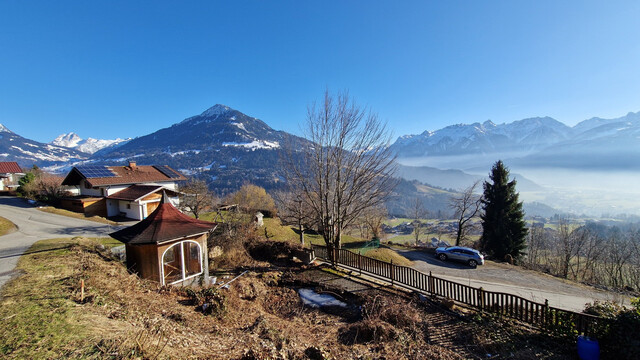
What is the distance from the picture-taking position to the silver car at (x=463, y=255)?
2198cm

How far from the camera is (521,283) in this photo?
1838cm

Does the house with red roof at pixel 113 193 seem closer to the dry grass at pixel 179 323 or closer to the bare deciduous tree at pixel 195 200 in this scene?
the bare deciduous tree at pixel 195 200

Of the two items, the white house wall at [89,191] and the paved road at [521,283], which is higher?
the white house wall at [89,191]

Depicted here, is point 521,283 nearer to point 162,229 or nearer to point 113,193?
point 162,229

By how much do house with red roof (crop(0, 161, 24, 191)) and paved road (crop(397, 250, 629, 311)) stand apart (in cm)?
6444

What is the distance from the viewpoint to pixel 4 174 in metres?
43.1

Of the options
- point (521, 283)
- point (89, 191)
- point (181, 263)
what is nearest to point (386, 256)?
point (521, 283)

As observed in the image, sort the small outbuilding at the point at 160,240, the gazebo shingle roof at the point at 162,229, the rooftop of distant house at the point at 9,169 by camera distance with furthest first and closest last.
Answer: the rooftop of distant house at the point at 9,169 < the small outbuilding at the point at 160,240 < the gazebo shingle roof at the point at 162,229

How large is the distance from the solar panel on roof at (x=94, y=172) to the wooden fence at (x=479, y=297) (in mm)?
29329

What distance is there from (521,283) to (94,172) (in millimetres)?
44661

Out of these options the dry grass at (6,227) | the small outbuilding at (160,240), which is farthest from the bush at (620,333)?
the dry grass at (6,227)

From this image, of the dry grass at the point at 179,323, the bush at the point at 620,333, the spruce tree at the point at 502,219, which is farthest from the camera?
the spruce tree at the point at 502,219

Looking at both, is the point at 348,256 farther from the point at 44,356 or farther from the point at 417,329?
the point at 44,356

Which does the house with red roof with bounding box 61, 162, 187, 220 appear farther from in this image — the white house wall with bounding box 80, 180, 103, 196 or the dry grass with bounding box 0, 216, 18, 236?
Answer: the dry grass with bounding box 0, 216, 18, 236
